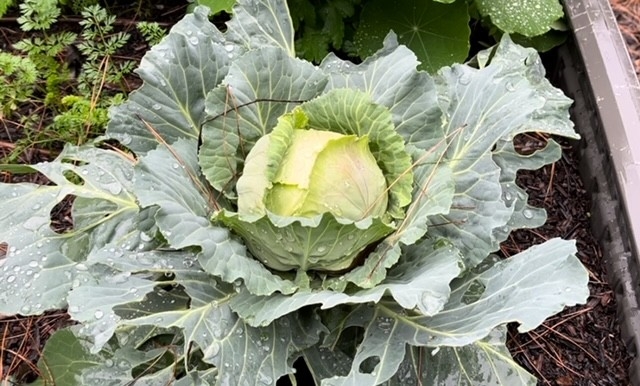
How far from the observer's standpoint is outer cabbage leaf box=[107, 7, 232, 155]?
162 centimetres

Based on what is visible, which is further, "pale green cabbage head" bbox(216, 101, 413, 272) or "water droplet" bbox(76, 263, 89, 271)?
"water droplet" bbox(76, 263, 89, 271)

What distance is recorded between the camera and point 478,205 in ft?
5.32

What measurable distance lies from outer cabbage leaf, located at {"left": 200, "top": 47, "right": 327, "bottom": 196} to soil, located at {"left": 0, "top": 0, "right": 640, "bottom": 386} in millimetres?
879

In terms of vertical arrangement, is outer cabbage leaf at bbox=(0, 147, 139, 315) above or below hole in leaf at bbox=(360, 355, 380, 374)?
above

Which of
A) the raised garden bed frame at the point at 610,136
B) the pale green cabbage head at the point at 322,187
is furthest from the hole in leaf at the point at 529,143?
the pale green cabbage head at the point at 322,187

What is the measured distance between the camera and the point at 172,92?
5.41 ft

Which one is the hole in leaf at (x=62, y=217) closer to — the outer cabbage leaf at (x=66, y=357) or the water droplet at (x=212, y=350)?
the outer cabbage leaf at (x=66, y=357)

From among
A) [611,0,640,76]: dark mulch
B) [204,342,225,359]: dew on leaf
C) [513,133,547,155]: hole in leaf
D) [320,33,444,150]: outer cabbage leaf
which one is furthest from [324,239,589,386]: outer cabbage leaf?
[611,0,640,76]: dark mulch

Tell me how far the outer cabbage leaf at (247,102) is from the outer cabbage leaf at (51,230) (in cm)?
28

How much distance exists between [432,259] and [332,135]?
1.12ft

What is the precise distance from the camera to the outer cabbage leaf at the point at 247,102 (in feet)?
5.18

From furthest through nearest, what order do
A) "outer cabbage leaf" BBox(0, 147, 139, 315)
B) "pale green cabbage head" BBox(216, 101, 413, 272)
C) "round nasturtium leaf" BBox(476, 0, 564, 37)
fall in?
"round nasturtium leaf" BBox(476, 0, 564, 37), "outer cabbage leaf" BBox(0, 147, 139, 315), "pale green cabbage head" BBox(216, 101, 413, 272)

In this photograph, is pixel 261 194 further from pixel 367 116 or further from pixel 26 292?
pixel 26 292

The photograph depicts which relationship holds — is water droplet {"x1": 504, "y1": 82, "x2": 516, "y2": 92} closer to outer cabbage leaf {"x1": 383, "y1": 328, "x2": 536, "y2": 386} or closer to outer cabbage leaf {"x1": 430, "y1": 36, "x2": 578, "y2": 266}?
outer cabbage leaf {"x1": 430, "y1": 36, "x2": 578, "y2": 266}
